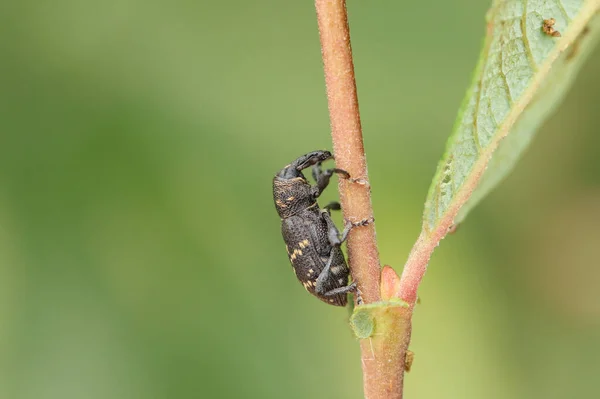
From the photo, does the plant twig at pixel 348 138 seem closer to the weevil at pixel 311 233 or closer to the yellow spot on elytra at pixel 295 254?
the weevil at pixel 311 233

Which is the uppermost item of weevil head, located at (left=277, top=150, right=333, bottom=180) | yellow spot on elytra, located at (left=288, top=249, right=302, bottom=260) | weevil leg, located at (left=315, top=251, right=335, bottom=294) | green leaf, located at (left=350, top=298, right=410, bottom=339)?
weevil head, located at (left=277, top=150, right=333, bottom=180)

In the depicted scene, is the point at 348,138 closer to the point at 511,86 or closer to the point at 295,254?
the point at 511,86

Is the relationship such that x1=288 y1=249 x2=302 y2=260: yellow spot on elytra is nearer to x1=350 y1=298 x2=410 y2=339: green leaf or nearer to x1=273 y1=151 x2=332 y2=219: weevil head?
x1=273 y1=151 x2=332 y2=219: weevil head

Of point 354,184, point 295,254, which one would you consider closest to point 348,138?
point 354,184

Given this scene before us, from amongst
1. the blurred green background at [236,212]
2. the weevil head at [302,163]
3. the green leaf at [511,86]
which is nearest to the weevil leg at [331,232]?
the weevil head at [302,163]

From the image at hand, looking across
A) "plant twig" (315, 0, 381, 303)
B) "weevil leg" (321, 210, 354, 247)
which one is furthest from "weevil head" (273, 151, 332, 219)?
"plant twig" (315, 0, 381, 303)

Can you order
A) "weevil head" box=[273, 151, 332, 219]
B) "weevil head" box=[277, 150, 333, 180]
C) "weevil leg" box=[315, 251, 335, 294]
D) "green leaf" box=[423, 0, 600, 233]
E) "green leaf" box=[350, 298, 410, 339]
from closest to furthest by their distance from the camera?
"green leaf" box=[423, 0, 600, 233] → "green leaf" box=[350, 298, 410, 339] → "weevil leg" box=[315, 251, 335, 294] → "weevil head" box=[277, 150, 333, 180] → "weevil head" box=[273, 151, 332, 219]
